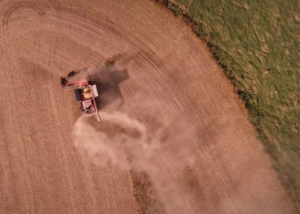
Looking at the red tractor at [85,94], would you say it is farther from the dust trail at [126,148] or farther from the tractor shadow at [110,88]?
the dust trail at [126,148]

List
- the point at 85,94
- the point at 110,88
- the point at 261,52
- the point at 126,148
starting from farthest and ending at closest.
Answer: the point at 110,88, the point at 126,148, the point at 261,52, the point at 85,94

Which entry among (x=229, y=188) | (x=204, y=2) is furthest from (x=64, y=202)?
(x=204, y=2)

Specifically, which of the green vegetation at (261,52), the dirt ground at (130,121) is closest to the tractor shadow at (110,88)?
the dirt ground at (130,121)

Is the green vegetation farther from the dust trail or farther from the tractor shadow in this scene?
the dust trail

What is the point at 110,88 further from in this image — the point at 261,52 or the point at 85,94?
the point at 261,52

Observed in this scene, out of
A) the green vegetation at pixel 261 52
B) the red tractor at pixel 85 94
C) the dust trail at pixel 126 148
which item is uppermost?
the green vegetation at pixel 261 52

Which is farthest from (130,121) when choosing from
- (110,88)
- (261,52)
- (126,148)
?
(261,52)

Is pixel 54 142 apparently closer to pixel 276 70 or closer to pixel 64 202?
pixel 64 202
